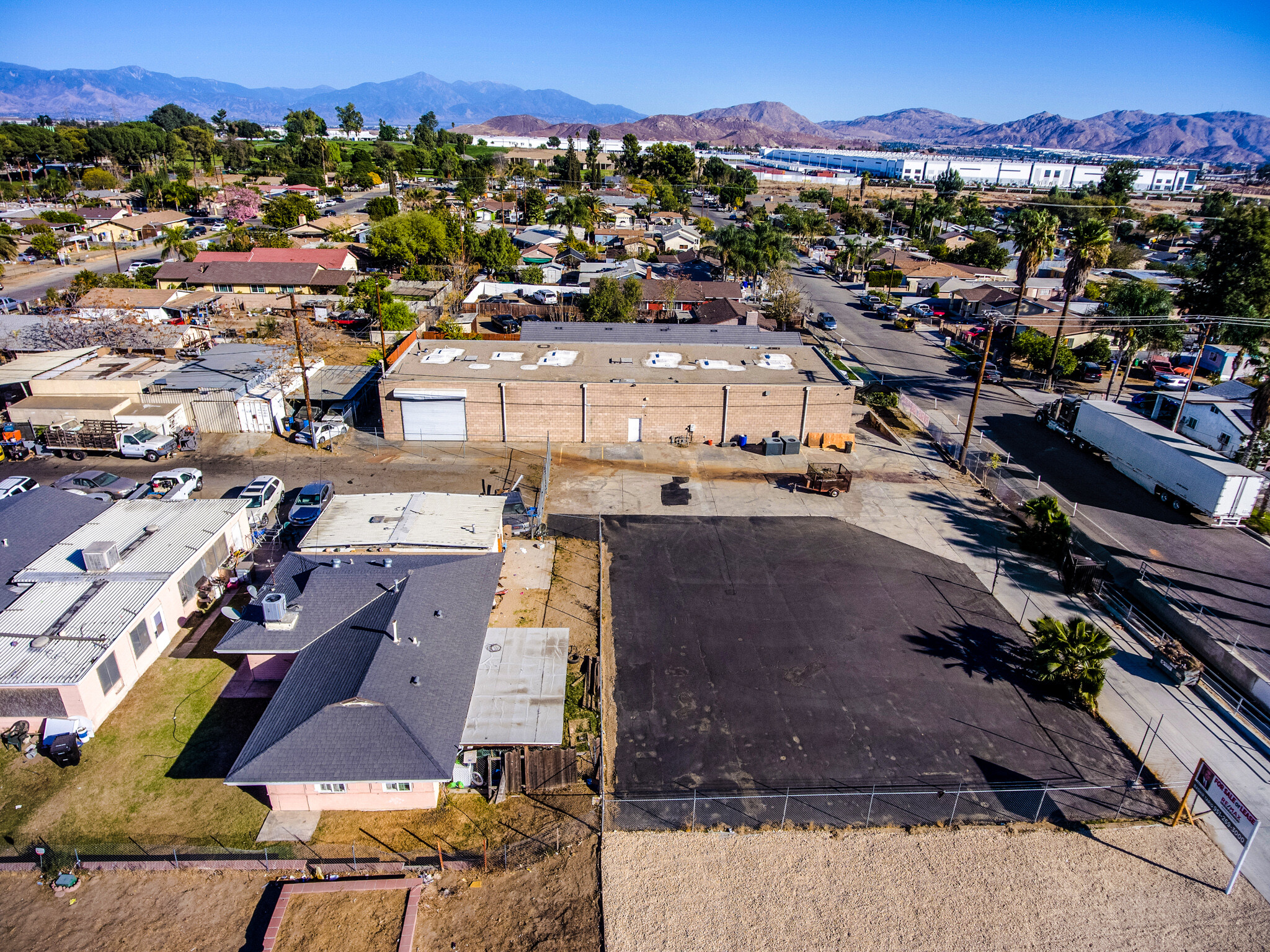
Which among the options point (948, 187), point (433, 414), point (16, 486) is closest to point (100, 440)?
point (16, 486)

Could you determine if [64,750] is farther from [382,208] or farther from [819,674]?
[382,208]

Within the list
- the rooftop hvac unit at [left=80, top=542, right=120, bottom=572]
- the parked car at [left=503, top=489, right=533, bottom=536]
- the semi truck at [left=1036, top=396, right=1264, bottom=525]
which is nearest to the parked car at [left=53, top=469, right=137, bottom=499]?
the rooftop hvac unit at [left=80, top=542, right=120, bottom=572]

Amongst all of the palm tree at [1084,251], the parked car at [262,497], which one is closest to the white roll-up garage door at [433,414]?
the parked car at [262,497]

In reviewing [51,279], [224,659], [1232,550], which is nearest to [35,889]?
[224,659]

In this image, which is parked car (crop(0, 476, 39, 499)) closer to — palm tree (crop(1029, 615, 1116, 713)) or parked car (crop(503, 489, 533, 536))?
parked car (crop(503, 489, 533, 536))

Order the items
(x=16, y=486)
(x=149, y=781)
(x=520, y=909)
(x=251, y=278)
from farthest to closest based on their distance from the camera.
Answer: (x=251, y=278) < (x=16, y=486) < (x=149, y=781) < (x=520, y=909)

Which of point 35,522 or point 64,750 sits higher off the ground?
point 35,522

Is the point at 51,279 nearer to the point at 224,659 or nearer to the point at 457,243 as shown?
the point at 457,243
